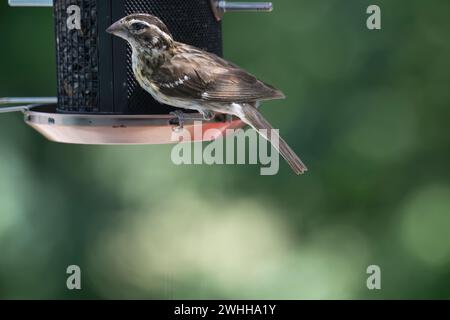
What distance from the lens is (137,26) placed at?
4.79m

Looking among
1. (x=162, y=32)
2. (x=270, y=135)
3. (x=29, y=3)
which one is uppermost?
(x=29, y=3)

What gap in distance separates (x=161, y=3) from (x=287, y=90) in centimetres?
307

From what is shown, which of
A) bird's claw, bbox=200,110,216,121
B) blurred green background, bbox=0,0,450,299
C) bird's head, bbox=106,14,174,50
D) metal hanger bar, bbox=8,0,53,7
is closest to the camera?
bird's head, bbox=106,14,174,50

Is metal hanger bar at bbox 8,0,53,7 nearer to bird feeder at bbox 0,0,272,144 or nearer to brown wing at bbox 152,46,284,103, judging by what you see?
bird feeder at bbox 0,0,272,144

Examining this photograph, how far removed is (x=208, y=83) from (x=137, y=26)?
413 millimetres

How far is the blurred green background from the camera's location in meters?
7.91

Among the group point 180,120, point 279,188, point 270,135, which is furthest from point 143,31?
point 279,188

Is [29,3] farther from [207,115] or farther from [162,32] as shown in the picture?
[207,115]

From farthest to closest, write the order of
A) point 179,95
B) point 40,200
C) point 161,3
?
1. point 40,200
2. point 161,3
3. point 179,95

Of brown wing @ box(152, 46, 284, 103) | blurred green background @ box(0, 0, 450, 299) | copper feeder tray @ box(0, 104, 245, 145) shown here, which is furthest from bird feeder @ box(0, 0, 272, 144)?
blurred green background @ box(0, 0, 450, 299)

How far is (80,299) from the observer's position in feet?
26.3

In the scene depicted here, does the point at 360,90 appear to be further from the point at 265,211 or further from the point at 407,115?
the point at 265,211

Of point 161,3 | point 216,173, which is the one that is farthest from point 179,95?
point 216,173

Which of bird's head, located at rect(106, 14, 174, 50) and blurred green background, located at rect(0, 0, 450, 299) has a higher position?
bird's head, located at rect(106, 14, 174, 50)
